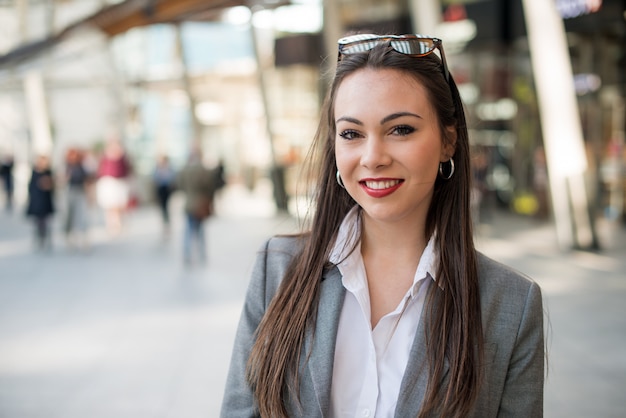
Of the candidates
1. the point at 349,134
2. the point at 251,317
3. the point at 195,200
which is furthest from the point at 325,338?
the point at 195,200

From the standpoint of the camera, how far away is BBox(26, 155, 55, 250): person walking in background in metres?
12.3

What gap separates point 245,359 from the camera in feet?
5.86

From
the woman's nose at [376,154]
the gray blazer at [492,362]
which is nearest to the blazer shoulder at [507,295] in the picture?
the gray blazer at [492,362]

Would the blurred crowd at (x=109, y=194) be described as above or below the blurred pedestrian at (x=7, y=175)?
below

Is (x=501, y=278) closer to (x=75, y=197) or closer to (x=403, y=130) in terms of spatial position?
(x=403, y=130)

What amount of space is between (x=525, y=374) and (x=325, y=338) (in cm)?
51

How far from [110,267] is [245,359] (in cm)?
937

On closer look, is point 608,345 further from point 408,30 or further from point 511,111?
point 511,111

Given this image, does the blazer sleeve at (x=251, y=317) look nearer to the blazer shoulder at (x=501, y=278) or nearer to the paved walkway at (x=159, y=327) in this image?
the blazer shoulder at (x=501, y=278)

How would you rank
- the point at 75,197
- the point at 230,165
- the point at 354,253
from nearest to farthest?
the point at 354,253
the point at 75,197
the point at 230,165

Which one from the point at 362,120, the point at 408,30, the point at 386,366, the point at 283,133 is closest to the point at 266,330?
the point at 386,366

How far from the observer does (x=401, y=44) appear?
169cm

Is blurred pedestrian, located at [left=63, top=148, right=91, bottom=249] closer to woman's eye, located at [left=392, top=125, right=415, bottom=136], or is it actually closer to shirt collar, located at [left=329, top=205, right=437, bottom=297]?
shirt collar, located at [left=329, top=205, right=437, bottom=297]

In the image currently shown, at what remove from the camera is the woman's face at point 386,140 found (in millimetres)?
1644
